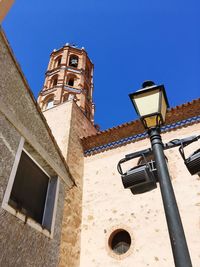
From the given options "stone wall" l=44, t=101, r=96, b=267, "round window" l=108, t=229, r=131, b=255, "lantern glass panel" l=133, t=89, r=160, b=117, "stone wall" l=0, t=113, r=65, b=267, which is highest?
"stone wall" l=44, t=101, r=96, b=267

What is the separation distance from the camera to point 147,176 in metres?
2.42

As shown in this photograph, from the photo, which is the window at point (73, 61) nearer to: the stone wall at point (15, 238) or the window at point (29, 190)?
the window at point (29, 190)

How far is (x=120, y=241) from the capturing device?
7727mm

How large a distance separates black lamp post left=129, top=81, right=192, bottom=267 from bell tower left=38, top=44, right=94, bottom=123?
40.4 ft

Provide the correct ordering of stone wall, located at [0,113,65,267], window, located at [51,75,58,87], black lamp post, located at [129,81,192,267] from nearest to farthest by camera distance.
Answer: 1. black lamp post, located at [129,81,192,267]
2. stone wall, located at [0,113,65,267]
3. window, located at [51,75,58,87]

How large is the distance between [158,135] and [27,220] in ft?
7.47

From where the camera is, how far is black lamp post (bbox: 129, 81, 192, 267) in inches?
76.0

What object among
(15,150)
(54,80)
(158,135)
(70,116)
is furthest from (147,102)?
(54,80)

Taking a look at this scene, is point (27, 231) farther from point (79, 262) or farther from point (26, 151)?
point (79, 262)

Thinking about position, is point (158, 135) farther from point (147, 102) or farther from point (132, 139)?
point (132, 139)

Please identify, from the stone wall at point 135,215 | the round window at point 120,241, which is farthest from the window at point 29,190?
the round window at point 120,241

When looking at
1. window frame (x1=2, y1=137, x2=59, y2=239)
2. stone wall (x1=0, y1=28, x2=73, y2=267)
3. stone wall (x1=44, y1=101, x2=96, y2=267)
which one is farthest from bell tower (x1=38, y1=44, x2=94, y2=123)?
window frame (x1=2, y1=137, x2=59, y2=239)

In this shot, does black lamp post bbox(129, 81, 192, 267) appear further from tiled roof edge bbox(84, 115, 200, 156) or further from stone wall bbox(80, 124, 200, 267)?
tiled roof edge bbox(84, 115, 200, 156)

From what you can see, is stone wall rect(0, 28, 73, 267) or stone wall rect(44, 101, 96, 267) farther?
stone wall rect(44, 101, 96, 267)
